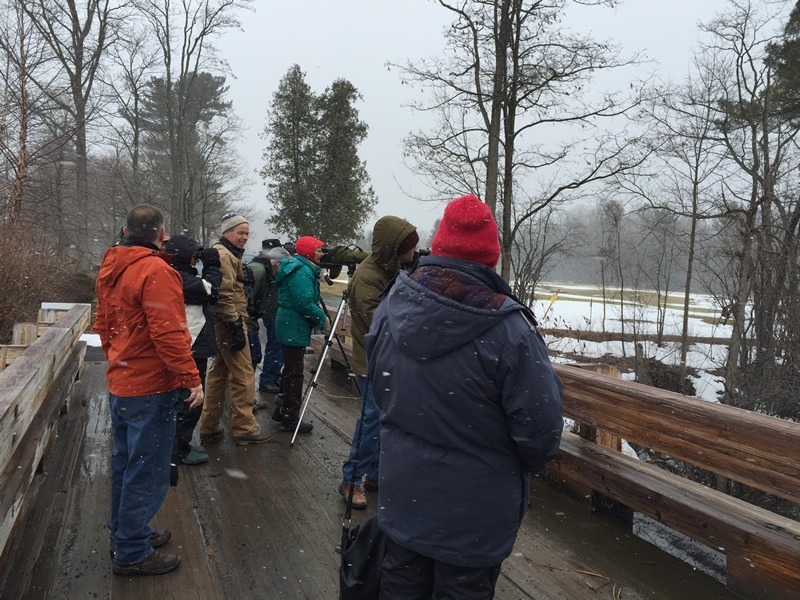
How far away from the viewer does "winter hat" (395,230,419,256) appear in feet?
11.7

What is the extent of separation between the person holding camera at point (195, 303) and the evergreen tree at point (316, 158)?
2278cm

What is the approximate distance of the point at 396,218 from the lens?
3.55 metres

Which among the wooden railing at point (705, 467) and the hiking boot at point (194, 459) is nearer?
the wooden railing at point (705, 467)

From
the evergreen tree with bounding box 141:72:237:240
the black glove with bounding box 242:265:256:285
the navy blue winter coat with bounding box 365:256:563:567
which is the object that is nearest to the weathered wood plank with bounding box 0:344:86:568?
the black glove with bounding box 242:265:256:285

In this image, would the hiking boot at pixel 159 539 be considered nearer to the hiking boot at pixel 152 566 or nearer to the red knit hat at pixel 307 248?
the hiking boot at pixel 152 566

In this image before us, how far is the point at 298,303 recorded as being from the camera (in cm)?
475

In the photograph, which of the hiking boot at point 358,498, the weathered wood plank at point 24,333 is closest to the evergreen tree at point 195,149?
the weathered wood plank at point 24,333

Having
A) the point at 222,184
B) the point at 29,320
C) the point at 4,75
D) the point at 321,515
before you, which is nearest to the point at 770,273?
the point at 321,515

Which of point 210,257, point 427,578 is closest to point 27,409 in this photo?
point 210,257

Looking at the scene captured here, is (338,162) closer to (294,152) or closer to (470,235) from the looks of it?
(294,152)

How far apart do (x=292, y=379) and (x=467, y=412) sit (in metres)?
3.46

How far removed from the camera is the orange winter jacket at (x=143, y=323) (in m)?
2.64

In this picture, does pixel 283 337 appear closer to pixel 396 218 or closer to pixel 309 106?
pixel 396 218

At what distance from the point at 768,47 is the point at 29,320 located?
20.2m
